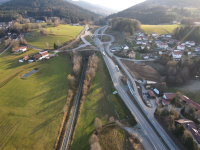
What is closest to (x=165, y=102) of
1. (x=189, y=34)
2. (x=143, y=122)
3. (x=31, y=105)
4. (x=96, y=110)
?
(x=143, y=122)

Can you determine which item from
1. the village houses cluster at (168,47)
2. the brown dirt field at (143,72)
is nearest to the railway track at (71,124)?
the brown dirt field at (143,72)

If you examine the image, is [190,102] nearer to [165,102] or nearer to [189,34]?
[165,102]

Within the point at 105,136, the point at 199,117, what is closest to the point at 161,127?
the point at 199,117

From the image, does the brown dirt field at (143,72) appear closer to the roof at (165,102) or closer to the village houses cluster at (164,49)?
the village houses cluster at (164,49)

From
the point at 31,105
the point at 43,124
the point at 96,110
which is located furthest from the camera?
the point at 31,105

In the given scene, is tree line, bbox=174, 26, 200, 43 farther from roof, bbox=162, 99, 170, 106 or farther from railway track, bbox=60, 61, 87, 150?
railway track, bbox=60, 61, 87, 150

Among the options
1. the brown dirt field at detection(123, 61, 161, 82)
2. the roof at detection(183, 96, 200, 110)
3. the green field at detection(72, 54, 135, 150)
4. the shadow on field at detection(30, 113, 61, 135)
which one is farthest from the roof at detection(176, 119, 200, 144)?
the shadow on field at detection(30, 113, 61, 135)
